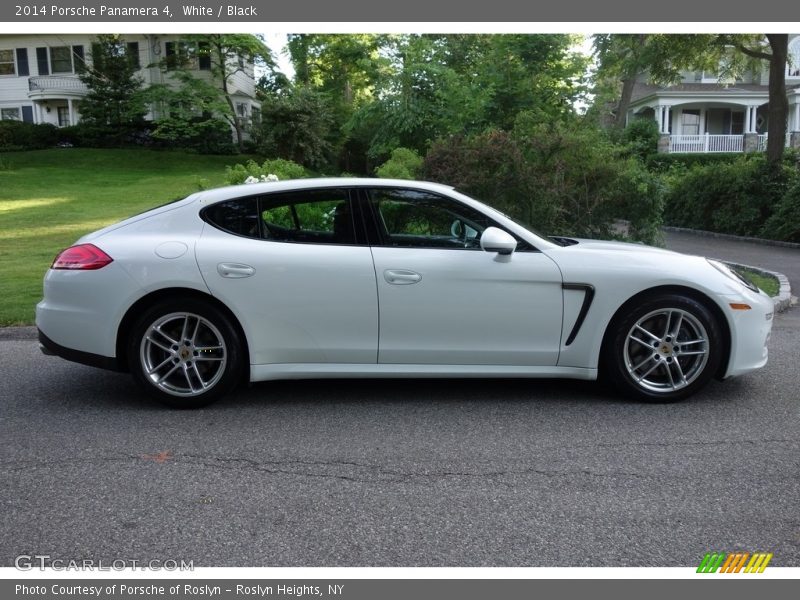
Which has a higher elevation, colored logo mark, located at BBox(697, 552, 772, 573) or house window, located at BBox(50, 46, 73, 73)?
house window, located at BBox(50, 46, 73, 73)

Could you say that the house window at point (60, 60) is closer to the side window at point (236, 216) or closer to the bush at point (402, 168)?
the bush at point (402, 168)

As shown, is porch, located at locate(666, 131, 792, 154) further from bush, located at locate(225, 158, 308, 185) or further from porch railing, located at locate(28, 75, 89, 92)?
porch railing, located at locate(28, 75, 89, 92)

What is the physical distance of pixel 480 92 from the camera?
722 inches

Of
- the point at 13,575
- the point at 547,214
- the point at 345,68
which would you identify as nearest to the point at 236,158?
the point at 345,68

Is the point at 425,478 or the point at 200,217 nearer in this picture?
the point at 425,478

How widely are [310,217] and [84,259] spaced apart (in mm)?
1513

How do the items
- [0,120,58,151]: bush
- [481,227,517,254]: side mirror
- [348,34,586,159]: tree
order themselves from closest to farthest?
[481,227,517,254]: side mirror, [348,34,586,159]: tree, [0,120,58,151]: bush

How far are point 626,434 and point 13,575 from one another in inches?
128

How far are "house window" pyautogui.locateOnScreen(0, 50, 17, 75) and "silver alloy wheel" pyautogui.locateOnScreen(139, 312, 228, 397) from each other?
44.5m

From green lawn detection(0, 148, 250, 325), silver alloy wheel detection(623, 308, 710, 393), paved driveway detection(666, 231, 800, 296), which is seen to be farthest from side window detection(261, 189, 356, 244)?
paved driveway detection(666, 231, 800, 296)

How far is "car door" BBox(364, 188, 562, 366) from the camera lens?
189 inches

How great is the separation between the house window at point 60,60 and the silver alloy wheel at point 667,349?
43.6 meters

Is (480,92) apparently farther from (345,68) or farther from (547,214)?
(345,68)

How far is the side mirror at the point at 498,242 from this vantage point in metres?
4.76
